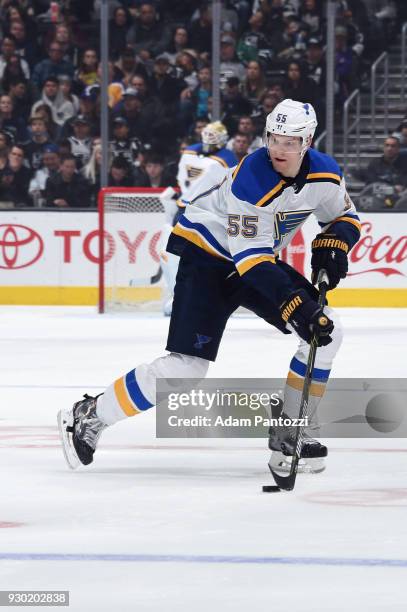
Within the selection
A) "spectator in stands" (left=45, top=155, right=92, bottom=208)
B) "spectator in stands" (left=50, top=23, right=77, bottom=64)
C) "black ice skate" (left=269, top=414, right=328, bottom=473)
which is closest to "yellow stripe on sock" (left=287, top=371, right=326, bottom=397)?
"black ice skate" (left=269, top=414, right=328, bottom=473)

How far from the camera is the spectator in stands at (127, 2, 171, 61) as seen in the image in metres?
14.5

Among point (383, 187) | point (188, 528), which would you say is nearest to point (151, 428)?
point (188, 528)

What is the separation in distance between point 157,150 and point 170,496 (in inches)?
368

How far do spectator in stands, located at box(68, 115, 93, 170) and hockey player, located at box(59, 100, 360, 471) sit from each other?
8.68m

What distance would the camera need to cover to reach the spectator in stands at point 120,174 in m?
12.8

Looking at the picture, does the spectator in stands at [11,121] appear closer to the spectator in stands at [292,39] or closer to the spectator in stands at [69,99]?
the spectator in stands at [69,99]

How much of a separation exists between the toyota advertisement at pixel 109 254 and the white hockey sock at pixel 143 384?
7201 millimetres

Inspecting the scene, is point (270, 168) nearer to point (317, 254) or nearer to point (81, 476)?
point (317, 254)

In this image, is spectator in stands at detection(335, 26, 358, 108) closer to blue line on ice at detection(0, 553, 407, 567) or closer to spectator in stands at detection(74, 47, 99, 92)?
spectator in stands at detection(74, 47, 99, 92)

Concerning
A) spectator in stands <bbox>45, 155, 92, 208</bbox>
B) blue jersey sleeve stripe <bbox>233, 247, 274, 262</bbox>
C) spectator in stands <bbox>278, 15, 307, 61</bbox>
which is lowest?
spectator in stands <bbox>45, 155, 92, 208</bbox>

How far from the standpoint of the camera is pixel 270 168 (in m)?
4.43

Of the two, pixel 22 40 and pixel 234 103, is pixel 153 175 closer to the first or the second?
pixel 234 103

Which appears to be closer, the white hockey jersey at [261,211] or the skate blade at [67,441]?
the white hockey jersey at [261,211]

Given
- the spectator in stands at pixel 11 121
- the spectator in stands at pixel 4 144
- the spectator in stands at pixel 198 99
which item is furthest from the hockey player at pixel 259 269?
the spectator in stands at pixel 11 121
